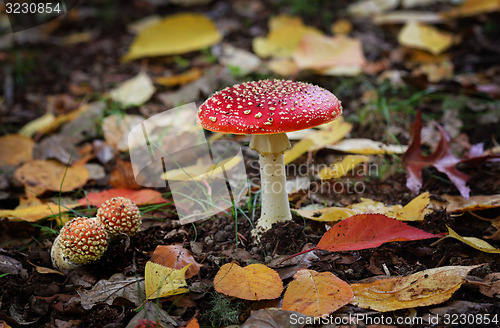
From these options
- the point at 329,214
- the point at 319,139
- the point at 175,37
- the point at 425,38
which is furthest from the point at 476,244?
the point at 175,37

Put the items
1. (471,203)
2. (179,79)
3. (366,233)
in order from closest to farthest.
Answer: (366,233) → (471,203) → (179,79)

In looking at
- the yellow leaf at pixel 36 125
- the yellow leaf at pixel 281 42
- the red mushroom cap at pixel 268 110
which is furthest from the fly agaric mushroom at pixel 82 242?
the yellow leaf at pixel 281 42

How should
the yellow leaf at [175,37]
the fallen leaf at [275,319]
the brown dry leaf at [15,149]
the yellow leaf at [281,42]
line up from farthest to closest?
1. the yellow leaf at [175,37]
2. the yellow leaf at [281,42]
3. the brown dry leaf at [15,149]
4. the fallen leaf at [275,319]

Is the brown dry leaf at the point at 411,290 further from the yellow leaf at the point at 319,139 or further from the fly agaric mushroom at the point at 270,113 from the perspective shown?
the yellow leaf at the point at 319,139

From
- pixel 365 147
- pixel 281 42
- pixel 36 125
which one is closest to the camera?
pixel 365 147

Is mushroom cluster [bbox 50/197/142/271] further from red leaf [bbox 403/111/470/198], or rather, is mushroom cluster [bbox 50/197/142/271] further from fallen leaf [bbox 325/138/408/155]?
red leaf [bbox 403/111/470/198]

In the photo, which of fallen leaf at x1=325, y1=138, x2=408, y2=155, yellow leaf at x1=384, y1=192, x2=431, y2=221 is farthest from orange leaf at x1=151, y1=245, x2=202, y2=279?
fallen leaf at x1=325, y1=138, x2=408, y2=155

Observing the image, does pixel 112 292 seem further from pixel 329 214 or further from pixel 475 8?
pixel 475 8
